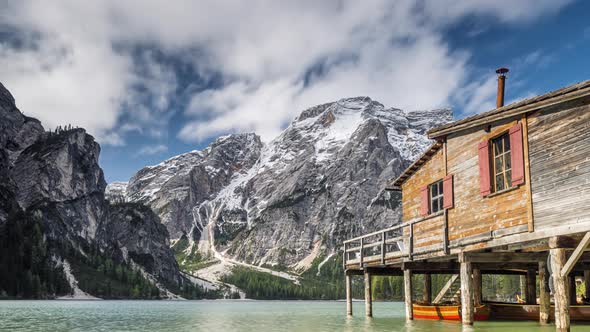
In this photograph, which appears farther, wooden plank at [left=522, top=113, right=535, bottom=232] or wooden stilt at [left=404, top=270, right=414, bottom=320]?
wooden stilt at [left=404, top=270, right=414, bottom=320]

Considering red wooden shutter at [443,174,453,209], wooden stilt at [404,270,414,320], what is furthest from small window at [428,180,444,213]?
wooden stilt at [404,270,414,320]

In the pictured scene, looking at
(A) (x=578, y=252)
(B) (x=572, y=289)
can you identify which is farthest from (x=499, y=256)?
Answer: (B) (x=572, y=289)

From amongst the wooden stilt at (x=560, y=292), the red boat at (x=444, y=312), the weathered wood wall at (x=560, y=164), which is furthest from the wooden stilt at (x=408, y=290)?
the wooden stilt at (x=560, y=292)

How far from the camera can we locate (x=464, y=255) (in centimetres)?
2931

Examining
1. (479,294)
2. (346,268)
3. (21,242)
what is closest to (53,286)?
(21,242)

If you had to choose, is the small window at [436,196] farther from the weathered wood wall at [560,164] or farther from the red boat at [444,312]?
the weathered wood wall at [560,164]

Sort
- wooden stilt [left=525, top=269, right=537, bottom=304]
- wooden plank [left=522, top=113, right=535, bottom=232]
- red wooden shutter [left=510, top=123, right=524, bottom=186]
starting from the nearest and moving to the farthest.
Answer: wooden plank [left=522, top=113, right=535, bottom=232], red wooden shutter [left=510, top=123, right=524, bottom=186], wooden stilt [left=525, top=269, right=537, bottom=304]

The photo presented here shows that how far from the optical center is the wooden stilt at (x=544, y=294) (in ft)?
105

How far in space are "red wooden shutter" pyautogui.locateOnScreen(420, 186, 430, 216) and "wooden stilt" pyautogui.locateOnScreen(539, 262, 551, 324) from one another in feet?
22.4

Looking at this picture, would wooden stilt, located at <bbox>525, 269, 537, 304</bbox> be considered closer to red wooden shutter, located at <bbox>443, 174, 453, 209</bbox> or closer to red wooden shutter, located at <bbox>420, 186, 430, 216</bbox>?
red wooden shutter, located at <bbox>420, 186, 430, 216</bbox>

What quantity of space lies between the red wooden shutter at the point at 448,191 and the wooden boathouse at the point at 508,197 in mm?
55

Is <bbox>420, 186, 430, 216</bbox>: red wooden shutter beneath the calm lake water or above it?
above

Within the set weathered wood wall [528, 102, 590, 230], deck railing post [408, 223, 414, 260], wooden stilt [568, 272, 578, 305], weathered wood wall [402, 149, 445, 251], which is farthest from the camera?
wooden stilt [568, 272, 578, 305]

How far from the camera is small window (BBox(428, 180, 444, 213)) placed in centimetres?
3344
